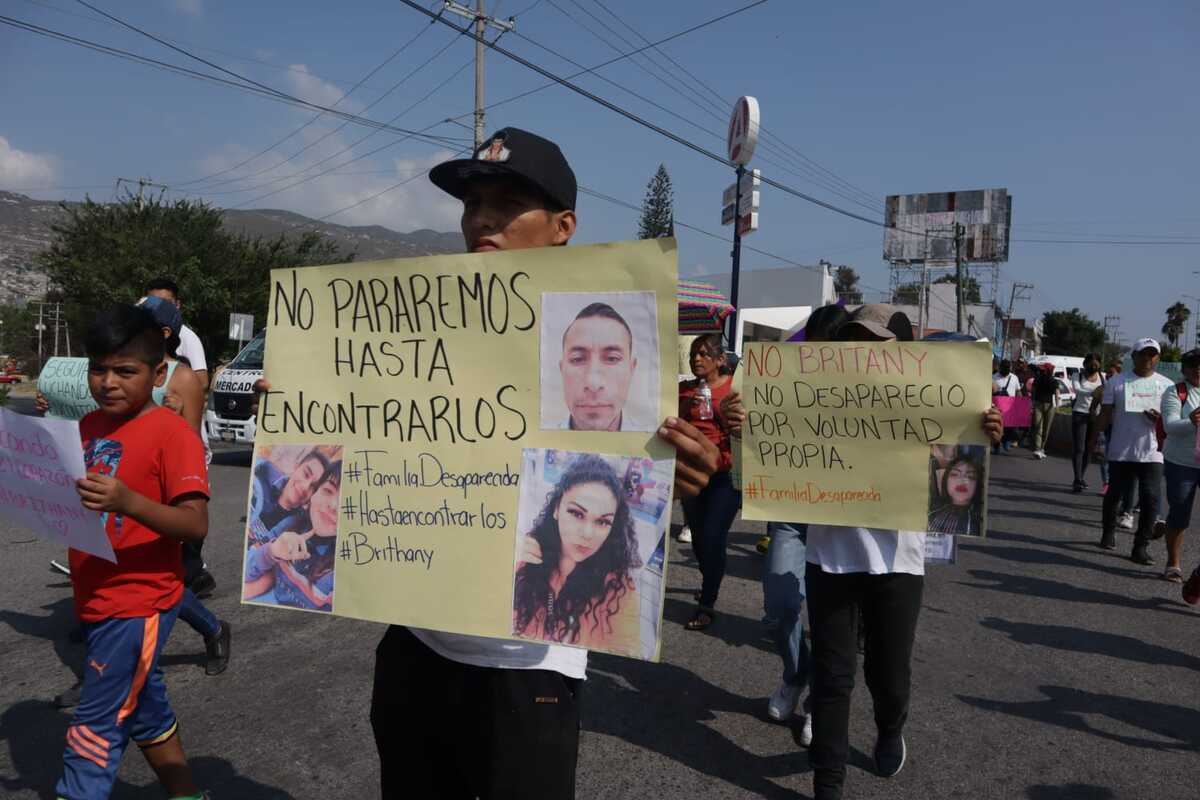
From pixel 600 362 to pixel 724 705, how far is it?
119 inches

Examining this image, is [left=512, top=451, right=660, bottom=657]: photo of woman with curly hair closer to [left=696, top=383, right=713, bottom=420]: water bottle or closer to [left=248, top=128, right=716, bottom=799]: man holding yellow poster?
[left=248, top=128, right=716, bottom=799]: man holding yellow poster

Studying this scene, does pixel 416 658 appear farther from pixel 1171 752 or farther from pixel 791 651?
pixel 1171 752

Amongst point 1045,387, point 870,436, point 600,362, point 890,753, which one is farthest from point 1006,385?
point 600,362

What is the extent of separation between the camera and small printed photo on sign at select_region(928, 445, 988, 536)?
268 centimetres

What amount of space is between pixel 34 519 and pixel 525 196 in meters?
1.86

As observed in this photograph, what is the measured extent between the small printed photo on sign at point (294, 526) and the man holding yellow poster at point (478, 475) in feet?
0.03

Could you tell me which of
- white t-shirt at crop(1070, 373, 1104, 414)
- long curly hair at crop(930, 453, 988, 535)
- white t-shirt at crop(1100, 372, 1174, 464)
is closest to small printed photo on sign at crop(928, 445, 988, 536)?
long curly hair at crop(930, 453, 988, 535)

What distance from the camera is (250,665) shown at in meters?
4.25

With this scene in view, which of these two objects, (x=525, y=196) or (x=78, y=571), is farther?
(x=78, y=571)

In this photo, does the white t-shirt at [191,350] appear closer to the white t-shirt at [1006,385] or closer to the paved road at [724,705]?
the paved road at [724,705]

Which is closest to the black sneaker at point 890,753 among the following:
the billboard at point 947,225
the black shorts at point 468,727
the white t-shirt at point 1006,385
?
the black shorts at point 468,727

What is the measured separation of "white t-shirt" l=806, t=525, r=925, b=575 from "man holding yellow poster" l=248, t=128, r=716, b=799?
163 centimetres

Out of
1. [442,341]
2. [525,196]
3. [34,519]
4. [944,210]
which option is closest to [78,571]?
[34,519]

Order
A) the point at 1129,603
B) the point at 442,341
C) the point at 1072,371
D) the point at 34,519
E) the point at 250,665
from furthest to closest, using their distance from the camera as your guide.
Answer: the point at 1072,371, the point at 1129,603, the point at 250,665, the point at 34,519, the point at 442,341
